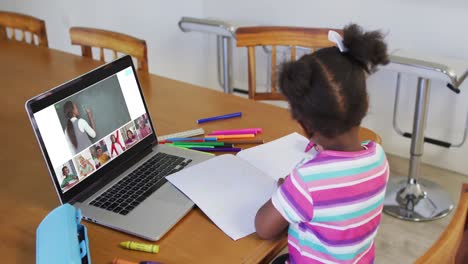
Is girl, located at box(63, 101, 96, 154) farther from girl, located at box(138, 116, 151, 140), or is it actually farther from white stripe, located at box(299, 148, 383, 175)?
white stripe, located at box(299, 148, 383, 175)

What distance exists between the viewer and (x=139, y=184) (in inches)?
45.7

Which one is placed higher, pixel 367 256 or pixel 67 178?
pixel 67 178

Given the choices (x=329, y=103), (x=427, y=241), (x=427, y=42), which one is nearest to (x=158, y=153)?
(x=329, y=103)

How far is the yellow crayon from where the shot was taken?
960 millimetres

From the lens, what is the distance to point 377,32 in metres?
1.00

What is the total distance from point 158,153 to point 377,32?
0.60 metres

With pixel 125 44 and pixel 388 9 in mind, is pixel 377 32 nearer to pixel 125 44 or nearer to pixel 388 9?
pixel 125 44

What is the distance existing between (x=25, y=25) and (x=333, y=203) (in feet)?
6.40

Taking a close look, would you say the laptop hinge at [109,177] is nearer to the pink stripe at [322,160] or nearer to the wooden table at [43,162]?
the wooden table at [43,162]

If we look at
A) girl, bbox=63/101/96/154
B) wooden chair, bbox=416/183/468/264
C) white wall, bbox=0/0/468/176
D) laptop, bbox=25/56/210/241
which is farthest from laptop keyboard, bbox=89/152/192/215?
white wall, bbox=0/0/468/176

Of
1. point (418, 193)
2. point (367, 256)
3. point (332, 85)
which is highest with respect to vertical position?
point (332, 85)

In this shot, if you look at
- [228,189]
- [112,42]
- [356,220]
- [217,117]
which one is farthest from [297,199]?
[112,42]

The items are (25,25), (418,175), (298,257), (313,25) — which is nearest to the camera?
(298,257)

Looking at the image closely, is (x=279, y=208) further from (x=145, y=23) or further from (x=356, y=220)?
(x=145, y=23)
